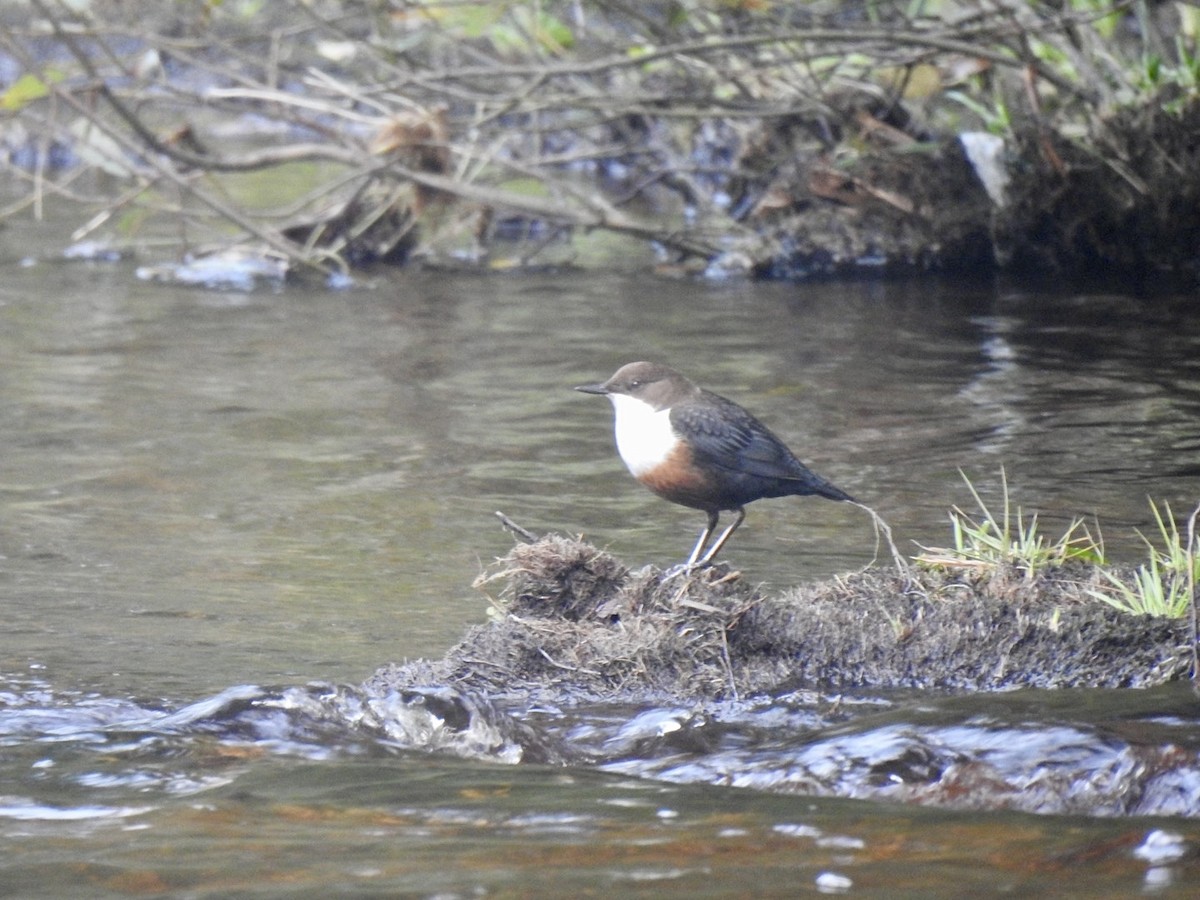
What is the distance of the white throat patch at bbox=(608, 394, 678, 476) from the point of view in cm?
491

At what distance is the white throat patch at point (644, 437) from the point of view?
4906mm

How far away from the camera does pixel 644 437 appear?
497 cm

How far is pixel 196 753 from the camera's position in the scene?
3867mm

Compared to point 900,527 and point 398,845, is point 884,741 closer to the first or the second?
point 398,845

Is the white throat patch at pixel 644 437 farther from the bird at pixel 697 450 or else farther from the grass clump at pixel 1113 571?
the grass clump at pixel 1113 571

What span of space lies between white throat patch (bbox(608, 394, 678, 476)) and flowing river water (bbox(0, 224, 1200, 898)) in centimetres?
71

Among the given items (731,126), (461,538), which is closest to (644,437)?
(461,538)

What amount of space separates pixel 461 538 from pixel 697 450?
1.48 m

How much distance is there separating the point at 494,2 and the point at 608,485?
12.4 feet

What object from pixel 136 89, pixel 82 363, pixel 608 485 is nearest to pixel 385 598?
pixel 608 485

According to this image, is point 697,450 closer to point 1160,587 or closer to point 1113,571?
point 1113,571

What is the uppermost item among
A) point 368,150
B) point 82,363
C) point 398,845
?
point 368,150

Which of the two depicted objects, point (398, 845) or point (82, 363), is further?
point (82, 363)

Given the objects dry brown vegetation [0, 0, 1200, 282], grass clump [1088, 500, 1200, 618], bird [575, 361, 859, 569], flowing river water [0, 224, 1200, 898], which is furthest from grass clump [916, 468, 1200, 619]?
dry brown vegetation [0, 0, 1200, 282]
